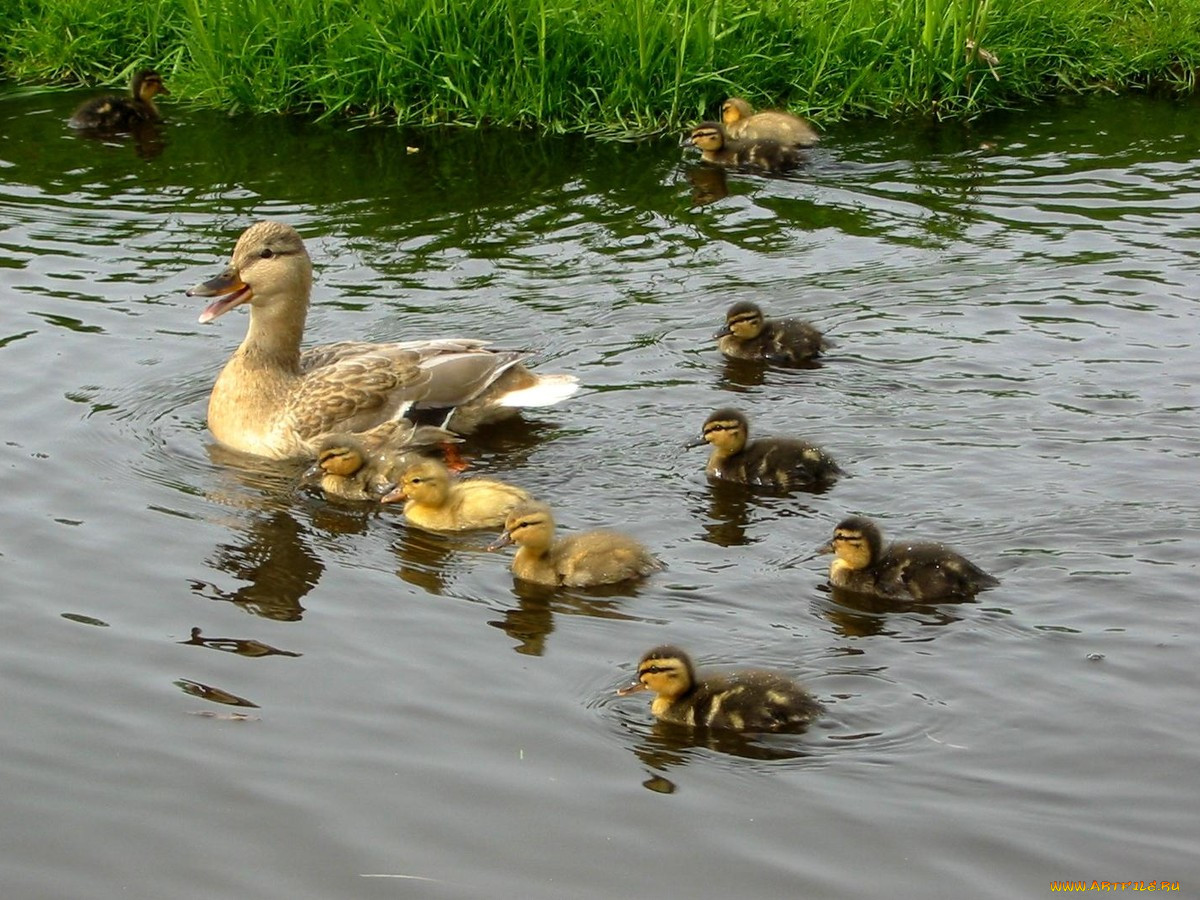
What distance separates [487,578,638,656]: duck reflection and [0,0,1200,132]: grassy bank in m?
5.38

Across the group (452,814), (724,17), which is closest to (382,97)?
(724,17)

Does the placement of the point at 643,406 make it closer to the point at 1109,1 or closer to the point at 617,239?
the point at 617,239

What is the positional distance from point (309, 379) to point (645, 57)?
13.5ft

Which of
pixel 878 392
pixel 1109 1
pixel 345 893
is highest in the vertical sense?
pixel 1109 1

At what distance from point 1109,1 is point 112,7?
654 cm

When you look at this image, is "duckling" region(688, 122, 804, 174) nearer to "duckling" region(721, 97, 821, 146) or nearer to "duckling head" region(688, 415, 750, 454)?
"duckling" region(721, 97, 821, 146)

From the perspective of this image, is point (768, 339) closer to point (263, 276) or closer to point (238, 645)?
point (263, 276)

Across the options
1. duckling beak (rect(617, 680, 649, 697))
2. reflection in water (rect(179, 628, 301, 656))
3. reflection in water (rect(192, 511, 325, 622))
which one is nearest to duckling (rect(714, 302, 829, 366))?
reflection in water (rect(192, 511, 325, 622))

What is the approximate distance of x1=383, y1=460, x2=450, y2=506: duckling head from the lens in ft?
20.9

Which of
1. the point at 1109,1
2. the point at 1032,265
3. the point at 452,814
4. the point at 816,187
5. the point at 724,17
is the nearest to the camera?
the point at 452,814

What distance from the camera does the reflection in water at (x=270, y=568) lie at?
5691 mm

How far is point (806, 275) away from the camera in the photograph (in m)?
8.77

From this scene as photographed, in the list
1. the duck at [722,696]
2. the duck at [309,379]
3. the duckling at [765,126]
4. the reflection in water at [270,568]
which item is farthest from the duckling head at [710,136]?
the duck at [722,696]

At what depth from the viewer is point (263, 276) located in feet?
24.1
